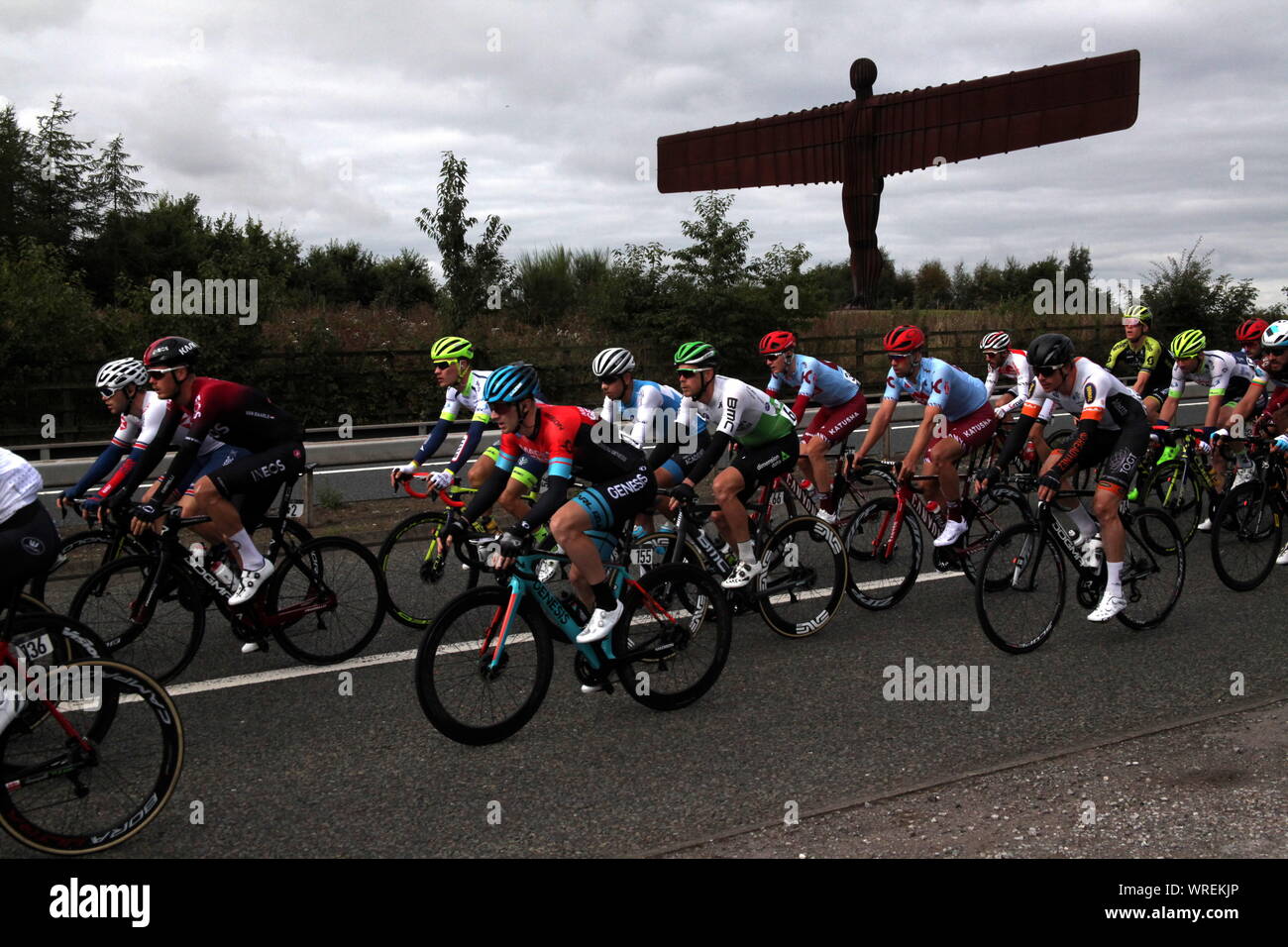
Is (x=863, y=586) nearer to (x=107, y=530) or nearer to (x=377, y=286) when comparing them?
(x=107, y=530)

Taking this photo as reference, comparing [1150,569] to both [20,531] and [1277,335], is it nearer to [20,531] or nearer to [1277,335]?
[1277,335]

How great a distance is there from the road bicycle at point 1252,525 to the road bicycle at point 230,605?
21.2 feet

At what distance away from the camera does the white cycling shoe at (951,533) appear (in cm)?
825

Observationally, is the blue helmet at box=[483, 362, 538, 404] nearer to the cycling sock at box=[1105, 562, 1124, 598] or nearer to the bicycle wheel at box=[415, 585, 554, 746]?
the bicycle wheel at box=[415, 585, 554, 746]

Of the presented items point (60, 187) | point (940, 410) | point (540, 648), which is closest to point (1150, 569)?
point (940, 410)

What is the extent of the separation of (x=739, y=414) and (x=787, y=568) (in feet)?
3.69

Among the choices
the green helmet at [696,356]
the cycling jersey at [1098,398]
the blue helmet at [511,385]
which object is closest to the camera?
the blue helmet at [511,385]

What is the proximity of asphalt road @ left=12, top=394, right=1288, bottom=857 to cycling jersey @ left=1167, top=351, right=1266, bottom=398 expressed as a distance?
12.6 feet

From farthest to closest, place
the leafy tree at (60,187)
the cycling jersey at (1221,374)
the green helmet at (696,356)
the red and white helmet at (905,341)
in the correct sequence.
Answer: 1. the leafy tree at (60,187)
2. the cycling jersey at (1221,374)
3. the red and white helmet at (905,341)
4. the green helmet at (696,356)

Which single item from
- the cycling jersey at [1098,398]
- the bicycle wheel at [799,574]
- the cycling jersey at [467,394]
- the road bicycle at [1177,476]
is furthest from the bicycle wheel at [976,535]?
the cycling jersey at [467,394]

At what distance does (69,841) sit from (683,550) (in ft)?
12.5

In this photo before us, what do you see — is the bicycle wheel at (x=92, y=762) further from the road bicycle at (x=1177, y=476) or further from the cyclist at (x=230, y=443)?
the road bicycle at (x=1177, y=476)

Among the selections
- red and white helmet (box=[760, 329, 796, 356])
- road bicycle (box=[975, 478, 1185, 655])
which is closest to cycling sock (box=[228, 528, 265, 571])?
road bicycle (box=[975, 478, 1185, 655])
